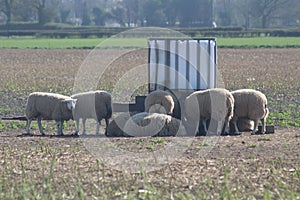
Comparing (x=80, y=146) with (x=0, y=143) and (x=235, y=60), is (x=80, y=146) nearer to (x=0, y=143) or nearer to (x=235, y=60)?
(x=0, y=143)

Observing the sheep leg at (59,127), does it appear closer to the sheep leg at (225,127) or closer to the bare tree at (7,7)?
the sheep leg at (225,127)

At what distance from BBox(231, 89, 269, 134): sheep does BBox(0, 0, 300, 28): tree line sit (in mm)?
93090

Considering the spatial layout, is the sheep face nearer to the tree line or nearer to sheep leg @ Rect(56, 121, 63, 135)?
sheep leg @ Rect(56, 121, 63, 135)

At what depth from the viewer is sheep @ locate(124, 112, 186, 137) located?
1709cm

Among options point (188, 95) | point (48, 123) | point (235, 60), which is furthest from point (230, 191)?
point (235, 60)

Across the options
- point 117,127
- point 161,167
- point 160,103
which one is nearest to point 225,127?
point 160,103

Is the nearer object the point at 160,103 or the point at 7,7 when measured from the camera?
the point at 160,103

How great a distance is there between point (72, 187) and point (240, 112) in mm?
7471

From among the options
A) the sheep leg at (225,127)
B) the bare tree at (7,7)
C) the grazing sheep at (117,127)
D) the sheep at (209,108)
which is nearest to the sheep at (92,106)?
the grazing sheep at (117,127)

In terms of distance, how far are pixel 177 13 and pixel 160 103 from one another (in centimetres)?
11158

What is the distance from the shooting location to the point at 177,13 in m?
128

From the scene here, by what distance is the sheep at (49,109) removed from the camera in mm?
17938

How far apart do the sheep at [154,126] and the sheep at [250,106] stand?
147 centimetres

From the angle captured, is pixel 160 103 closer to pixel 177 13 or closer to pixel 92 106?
pixel 92 106
